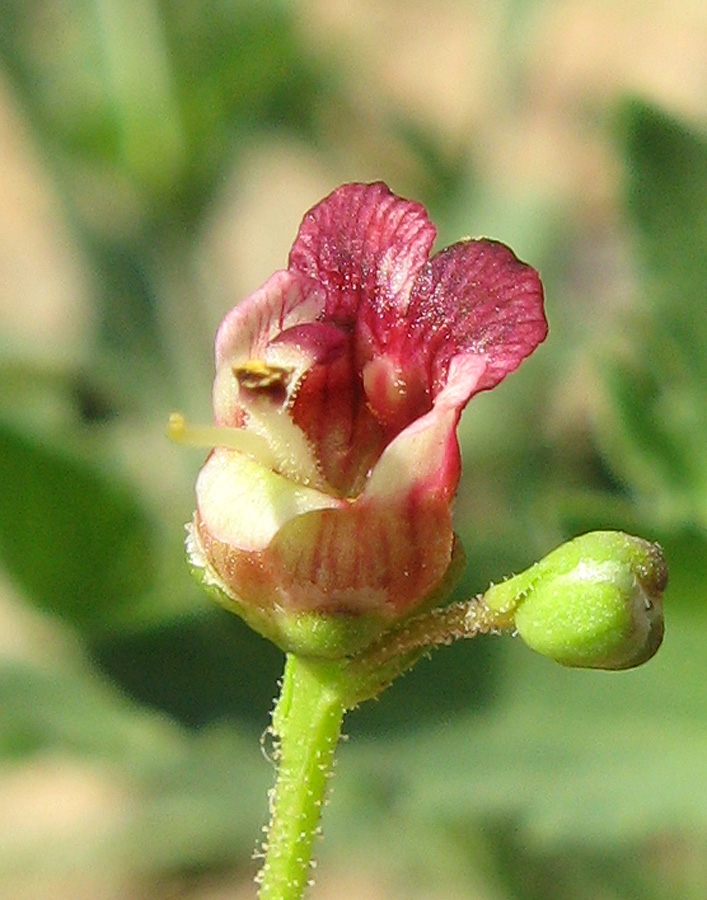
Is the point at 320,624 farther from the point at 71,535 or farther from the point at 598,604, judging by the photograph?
the point at 71,535

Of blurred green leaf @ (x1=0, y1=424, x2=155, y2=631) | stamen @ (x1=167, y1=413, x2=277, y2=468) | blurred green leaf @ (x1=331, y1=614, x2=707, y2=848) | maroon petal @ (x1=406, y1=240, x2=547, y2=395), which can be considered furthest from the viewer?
blurred green leaf @ (x1=0, y1=424, x2=155, y2=631)

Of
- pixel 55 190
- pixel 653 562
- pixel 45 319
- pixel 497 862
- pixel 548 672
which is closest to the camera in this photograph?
pixel 653 562

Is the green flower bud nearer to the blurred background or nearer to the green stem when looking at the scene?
the green stem

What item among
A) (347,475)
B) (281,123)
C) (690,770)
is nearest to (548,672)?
(690,770)

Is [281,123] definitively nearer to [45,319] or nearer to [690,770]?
[45,319]

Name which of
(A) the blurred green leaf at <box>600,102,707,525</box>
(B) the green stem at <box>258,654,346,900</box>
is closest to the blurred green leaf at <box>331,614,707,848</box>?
(A) the blurred green leaf at <box>600,102,707,525</box>

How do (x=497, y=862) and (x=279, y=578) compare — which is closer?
(x=279, y=578)

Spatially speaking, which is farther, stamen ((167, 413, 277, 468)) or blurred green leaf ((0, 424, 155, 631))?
blurred green leaf ((0, 424, 155, 631))
